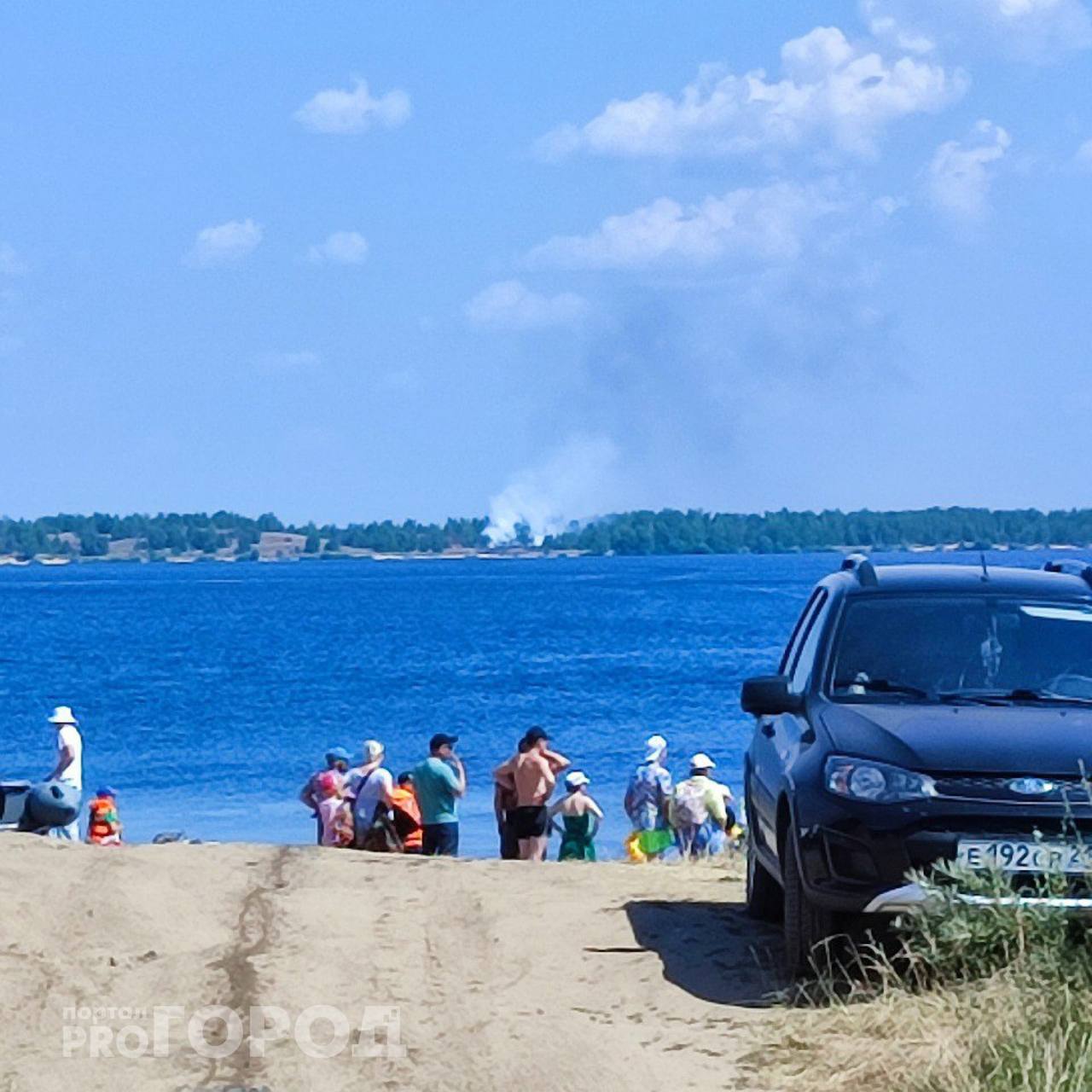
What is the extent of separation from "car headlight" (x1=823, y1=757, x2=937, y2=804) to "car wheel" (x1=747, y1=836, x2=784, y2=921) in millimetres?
1771

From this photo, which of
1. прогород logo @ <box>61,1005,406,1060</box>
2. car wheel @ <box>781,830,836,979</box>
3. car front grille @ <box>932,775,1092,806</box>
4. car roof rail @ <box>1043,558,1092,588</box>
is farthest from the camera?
car roof rail @ <box>1043,558,1092,588</box>

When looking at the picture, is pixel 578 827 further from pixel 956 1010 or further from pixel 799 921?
pixel 956 1010

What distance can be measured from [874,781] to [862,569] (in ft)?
5.95

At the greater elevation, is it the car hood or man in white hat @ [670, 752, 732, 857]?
the car hood

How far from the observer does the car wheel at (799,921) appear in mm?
8938

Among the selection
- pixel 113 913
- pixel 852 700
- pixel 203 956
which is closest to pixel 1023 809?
pixel 852 700

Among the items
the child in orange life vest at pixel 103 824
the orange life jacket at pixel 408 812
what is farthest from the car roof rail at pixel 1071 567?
the child in orange life vest at pixel 103 824

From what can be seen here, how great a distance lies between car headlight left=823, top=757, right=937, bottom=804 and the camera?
8.56 metres

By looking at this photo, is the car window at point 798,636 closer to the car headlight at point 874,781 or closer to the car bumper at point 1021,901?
the car headlight at point 874,781

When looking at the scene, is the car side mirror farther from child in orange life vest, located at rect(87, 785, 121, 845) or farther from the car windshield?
child in orange life vest, located at rect(87, 785, 121, 845)

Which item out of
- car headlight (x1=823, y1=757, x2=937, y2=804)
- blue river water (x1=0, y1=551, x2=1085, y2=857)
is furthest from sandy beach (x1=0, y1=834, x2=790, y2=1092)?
blue river water (x1=0, y1=551, x2=1085, y2=857)

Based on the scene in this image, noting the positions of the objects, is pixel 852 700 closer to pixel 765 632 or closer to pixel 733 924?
pixel 733 924

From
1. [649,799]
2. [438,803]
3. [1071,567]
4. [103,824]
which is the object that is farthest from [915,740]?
[103,824]

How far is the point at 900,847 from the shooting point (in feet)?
27.9
